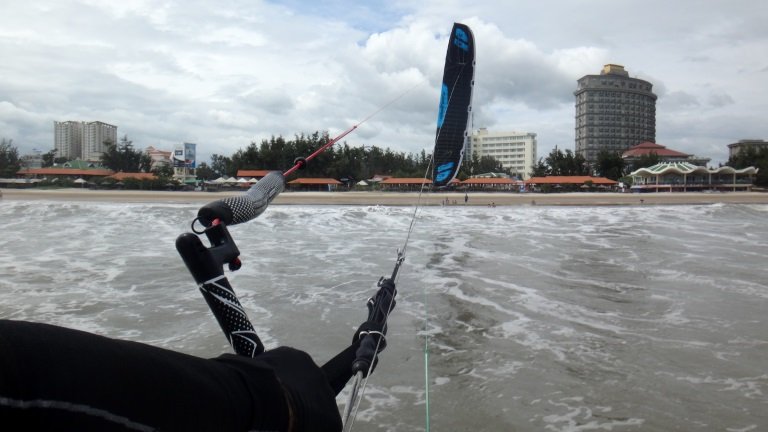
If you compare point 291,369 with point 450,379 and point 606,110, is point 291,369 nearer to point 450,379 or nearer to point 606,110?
point 450,379

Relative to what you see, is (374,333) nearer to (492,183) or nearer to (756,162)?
(492,183)

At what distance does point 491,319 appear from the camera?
6.19 m

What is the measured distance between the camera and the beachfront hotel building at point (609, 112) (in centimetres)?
12469

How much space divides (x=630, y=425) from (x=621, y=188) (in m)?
67.9

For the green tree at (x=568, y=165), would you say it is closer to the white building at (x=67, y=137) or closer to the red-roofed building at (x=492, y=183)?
the red-roofed building at (x=492, y=183)

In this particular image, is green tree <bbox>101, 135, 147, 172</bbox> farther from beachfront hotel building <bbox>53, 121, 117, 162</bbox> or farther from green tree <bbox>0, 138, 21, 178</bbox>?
beachfront hotel building <bbox>53, 121, 117, 162</bbox>

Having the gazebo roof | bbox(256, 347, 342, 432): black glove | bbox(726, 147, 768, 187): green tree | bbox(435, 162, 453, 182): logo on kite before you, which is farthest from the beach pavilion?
bbox(256, 347, 342, 432): black glove

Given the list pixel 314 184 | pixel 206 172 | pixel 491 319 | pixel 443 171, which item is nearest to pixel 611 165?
pixel 314 184

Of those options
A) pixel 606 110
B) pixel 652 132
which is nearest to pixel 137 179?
pixel 606 110

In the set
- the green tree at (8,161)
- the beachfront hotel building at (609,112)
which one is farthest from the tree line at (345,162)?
the beachfront hotel building at (609,112)

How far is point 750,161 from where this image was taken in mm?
74000

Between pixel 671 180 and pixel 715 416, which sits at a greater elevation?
pixel 671 180

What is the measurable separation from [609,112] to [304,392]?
13842 cm

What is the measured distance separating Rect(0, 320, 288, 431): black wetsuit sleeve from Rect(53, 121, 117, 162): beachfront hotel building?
488 ft
